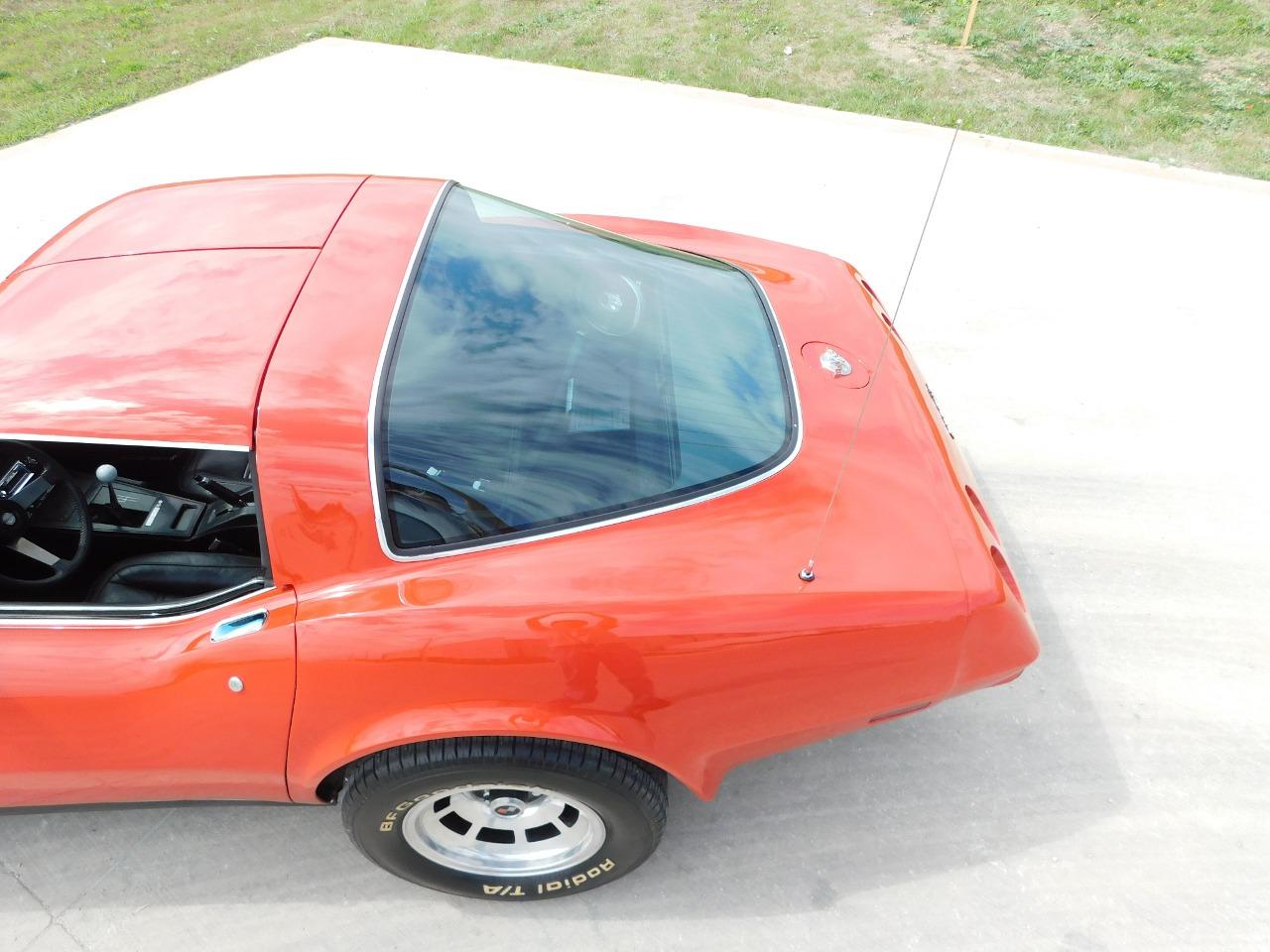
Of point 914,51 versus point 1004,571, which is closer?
point 1004,571

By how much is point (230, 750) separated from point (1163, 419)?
4.06m

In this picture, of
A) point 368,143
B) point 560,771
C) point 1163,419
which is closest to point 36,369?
point 560,771

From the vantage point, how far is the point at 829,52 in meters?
8.02

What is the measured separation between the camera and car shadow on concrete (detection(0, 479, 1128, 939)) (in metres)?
2.38

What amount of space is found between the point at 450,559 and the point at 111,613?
77 centimetres

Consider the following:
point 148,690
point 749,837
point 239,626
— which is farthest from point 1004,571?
point 148,690

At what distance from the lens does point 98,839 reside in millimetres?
2482

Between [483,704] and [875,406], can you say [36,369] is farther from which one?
[875,406]

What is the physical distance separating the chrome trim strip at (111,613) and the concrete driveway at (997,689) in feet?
1.96

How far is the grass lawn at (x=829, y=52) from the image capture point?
277 inches

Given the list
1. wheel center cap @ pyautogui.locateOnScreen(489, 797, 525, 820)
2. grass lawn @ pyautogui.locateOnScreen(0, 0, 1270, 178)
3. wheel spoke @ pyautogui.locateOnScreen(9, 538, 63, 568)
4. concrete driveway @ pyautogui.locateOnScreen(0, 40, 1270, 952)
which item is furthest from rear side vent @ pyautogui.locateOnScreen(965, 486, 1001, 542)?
grass lawn @ pyautogui.locateOnScreen(0, 0, 1270, 178)

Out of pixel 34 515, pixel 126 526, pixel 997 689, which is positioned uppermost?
pixel 34 515

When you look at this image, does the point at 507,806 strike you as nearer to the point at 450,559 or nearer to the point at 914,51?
the point at 450,559

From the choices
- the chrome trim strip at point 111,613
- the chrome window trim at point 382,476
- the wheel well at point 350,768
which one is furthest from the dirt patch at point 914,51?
the chrome trim strip at point 111,613
